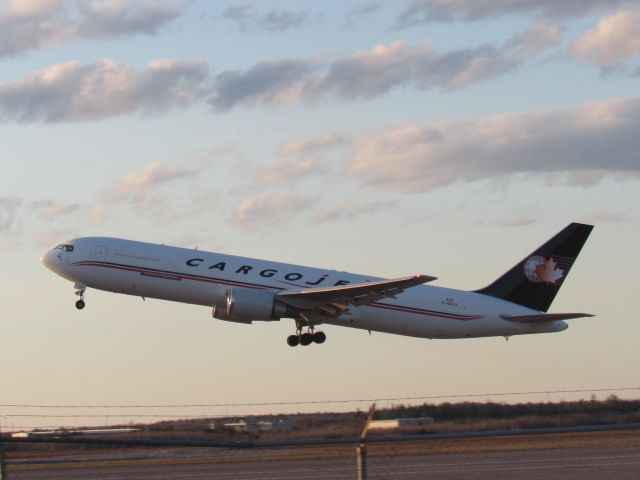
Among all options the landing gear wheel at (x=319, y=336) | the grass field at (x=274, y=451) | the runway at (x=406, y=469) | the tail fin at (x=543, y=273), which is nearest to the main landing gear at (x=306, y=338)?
the landing gear wheel at (x=319, y=336)

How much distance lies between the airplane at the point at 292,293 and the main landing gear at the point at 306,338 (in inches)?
1.8

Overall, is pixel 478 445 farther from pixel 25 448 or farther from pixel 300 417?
pixel 25 448

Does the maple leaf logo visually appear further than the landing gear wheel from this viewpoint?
Yes

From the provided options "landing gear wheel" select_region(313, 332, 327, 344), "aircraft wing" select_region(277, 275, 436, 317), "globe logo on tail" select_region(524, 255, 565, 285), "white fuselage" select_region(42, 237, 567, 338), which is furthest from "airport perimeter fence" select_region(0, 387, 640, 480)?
"globe logo on tail" select_region(524, 255, 565, 285)

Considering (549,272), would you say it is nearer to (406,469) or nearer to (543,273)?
(543,273)

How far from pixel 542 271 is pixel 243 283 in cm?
1679

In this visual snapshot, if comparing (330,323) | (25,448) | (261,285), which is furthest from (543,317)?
(25,448)

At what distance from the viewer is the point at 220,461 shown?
71.9ft

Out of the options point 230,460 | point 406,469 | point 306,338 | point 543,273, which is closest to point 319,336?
point 306,338

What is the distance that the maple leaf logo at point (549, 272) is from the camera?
177 ft

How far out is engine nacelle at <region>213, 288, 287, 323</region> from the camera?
44562 mm

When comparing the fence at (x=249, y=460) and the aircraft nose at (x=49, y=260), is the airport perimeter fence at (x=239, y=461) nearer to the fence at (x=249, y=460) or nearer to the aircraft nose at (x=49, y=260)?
the fence at (x=249, y=460)

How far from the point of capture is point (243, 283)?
45.7 meters

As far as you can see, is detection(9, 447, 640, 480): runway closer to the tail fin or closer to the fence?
the fence
